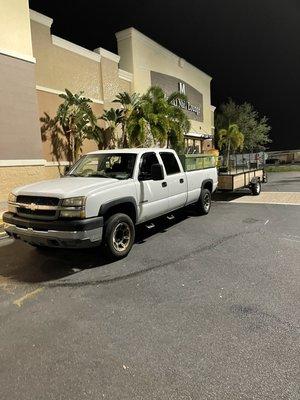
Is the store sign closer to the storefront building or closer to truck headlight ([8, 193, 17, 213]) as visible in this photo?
the storefront building

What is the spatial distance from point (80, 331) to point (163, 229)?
199 inches

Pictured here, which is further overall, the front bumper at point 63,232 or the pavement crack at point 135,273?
the front bumper at point 63,232

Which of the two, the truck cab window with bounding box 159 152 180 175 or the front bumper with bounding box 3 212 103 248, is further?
the truck cab window with bounding box 159 152 180 175

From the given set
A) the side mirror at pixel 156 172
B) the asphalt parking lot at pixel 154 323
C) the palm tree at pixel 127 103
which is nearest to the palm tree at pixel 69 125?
the palm tree at pixel 127 103

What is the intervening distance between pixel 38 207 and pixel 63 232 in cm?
72

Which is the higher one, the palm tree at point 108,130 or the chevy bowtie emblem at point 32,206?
the palm tree at point 108,130

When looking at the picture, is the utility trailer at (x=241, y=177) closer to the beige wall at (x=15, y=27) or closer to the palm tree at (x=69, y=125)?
the palm tree at (x=69, y=125)

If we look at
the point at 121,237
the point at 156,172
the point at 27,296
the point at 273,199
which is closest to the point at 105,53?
the point at 273,199

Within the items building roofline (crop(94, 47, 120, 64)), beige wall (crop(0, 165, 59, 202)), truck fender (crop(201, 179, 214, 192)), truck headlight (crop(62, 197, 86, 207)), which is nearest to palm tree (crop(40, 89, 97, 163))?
beige wall (crop(0, 165, 59, 202))

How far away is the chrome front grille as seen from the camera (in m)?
5.46

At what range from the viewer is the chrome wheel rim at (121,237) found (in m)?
6.10

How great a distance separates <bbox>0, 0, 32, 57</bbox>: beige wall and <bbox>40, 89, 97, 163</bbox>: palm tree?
3.36 metres

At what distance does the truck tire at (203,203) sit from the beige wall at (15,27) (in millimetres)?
10534

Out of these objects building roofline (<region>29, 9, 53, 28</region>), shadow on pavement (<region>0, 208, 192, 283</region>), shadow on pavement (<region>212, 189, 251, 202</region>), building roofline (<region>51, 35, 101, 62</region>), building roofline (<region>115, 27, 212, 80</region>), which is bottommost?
shadow on pavement (<region>212, 189, 251, 202</region>)
